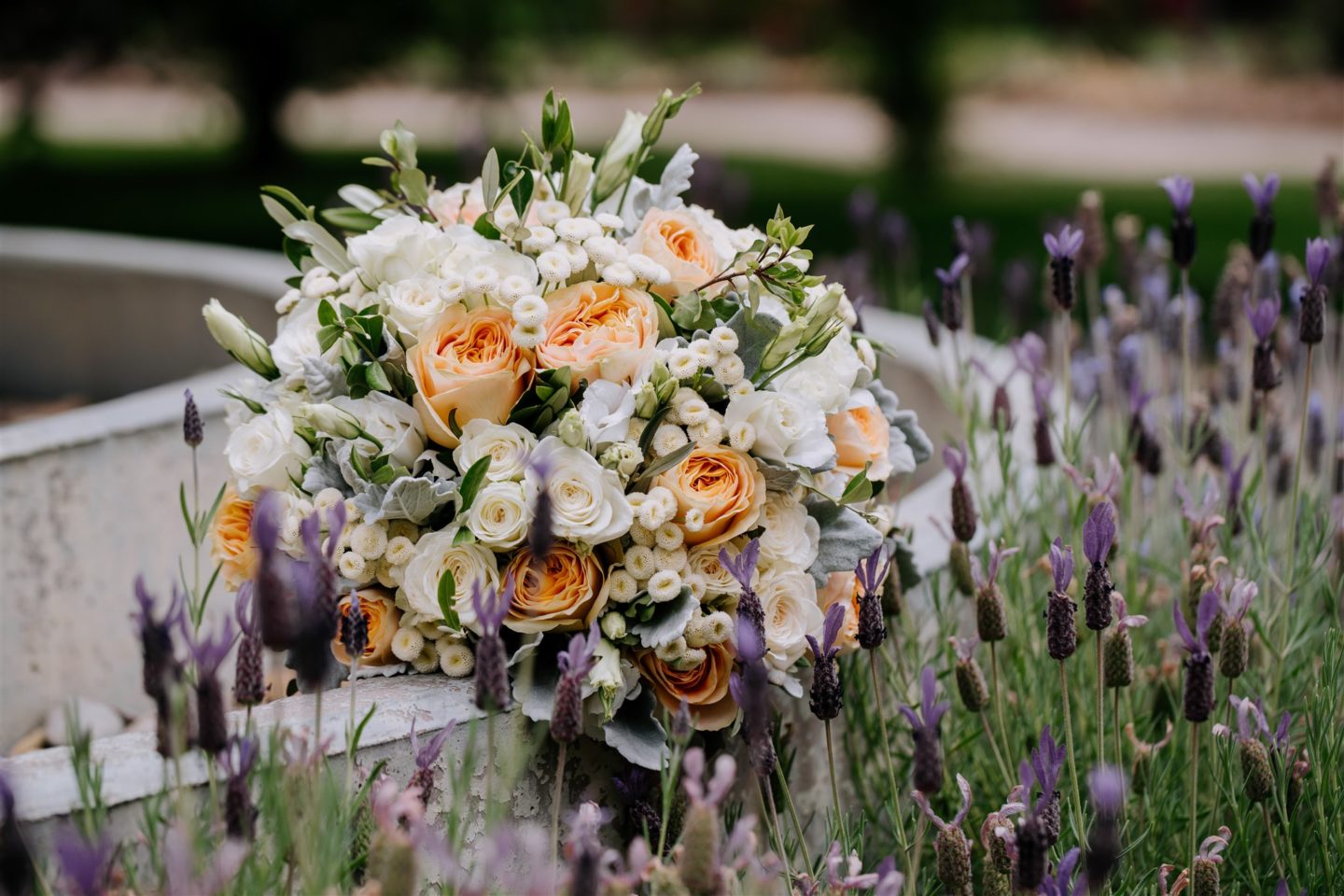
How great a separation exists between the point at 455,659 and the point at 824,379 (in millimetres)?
644

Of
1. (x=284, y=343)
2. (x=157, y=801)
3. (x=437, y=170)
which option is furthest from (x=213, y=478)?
(x=437, y=170)

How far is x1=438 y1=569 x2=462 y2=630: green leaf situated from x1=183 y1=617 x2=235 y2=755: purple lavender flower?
0.46 metres

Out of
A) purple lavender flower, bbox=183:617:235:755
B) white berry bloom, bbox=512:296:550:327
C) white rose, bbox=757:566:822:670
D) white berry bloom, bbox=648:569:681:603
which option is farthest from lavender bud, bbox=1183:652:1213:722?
purple lavender flower, bbox=183:617:235:755

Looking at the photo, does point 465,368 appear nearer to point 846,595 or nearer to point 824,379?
point 824,379

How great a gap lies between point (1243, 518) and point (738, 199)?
2764 millimetres

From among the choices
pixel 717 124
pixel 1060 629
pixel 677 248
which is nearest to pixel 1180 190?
pixel 677 248

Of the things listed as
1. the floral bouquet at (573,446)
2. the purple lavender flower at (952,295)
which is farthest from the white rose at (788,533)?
the purple lavender flower at (952,295)

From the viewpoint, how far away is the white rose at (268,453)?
6.37 ft

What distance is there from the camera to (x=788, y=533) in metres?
1.92

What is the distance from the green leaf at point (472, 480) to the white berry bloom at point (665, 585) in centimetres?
26

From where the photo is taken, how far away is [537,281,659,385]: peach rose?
6.13 feet

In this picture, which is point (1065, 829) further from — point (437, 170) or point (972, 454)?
point (437, 170)

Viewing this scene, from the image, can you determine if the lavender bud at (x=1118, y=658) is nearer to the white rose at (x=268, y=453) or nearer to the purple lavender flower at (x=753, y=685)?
the purple lavender flower at (x=753, y=685)

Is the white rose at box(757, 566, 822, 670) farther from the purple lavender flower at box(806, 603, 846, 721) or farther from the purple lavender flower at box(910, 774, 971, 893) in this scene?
the purple lavender flower at box(910, 774, 971, 893)
